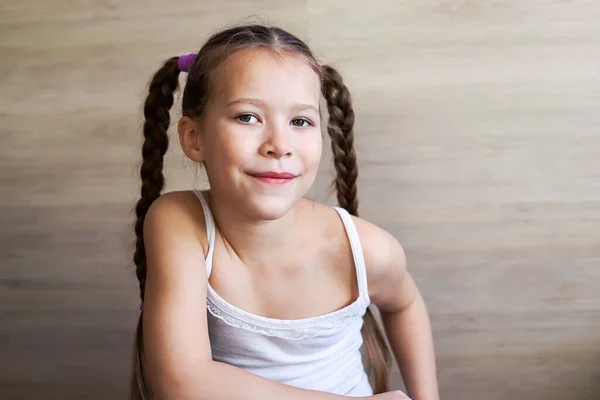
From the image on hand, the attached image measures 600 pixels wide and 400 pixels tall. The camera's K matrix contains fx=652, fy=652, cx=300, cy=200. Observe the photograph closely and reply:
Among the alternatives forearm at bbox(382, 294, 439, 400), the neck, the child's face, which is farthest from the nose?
forearm at bbox(382, 294, 439, 400)

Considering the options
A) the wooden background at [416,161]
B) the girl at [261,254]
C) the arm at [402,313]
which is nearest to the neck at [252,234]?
the girl at [261,254]

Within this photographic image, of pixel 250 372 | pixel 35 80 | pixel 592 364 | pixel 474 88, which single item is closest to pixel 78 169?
pixel 35 80

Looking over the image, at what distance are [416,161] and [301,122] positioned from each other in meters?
0.36

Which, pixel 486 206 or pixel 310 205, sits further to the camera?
pixel 486 206

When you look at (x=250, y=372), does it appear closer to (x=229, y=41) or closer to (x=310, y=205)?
(x=310, y=205)

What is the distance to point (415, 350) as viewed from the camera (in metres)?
0.92

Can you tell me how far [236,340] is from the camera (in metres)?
0.82

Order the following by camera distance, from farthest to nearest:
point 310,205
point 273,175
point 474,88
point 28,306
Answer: point 28,306, point 474,88, point 310,205, point 273,175

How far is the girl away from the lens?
737 millimetres

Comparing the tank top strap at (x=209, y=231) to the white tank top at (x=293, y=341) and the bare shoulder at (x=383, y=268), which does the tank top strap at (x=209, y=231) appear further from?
the bare shoulder at (x=383, y=268)

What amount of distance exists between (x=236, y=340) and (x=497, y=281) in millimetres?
508

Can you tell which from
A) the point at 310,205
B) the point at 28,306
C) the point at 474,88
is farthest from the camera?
the point at 28,306

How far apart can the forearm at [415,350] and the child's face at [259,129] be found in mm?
274

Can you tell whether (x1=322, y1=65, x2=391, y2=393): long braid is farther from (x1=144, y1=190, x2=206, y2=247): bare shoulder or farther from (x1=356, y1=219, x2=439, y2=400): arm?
(x1=144, y1=190, x2=206, y2=247): bare shoulder
